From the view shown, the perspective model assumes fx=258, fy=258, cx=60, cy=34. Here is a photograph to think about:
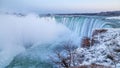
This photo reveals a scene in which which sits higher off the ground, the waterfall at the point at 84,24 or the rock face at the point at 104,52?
the rock face at the point at 104,52

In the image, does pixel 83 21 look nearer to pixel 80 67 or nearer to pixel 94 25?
pixel 94 25

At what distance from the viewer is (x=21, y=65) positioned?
20.9 metres

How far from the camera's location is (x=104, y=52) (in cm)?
1289

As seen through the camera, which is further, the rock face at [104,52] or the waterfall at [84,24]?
the waterfall at [84,24]

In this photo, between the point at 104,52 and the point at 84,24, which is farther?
the point at 84,24

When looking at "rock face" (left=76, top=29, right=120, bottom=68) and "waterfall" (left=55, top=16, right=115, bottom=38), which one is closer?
"rock face" (left=76, top=29, right=120, bottom=68)

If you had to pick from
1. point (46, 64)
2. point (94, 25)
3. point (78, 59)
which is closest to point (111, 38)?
point (78, 59)

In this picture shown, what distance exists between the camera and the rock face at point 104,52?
11710 mm

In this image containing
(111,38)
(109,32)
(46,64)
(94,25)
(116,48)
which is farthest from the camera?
(94,25)

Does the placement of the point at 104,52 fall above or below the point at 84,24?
above

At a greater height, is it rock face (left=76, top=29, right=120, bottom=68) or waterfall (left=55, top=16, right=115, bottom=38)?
rock face (left=76, top=29, right=120, bottom=68)

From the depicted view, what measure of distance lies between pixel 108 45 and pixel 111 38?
1.19 meters

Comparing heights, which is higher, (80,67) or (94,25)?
(80,67)

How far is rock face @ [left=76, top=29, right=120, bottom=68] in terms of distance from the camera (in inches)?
461
